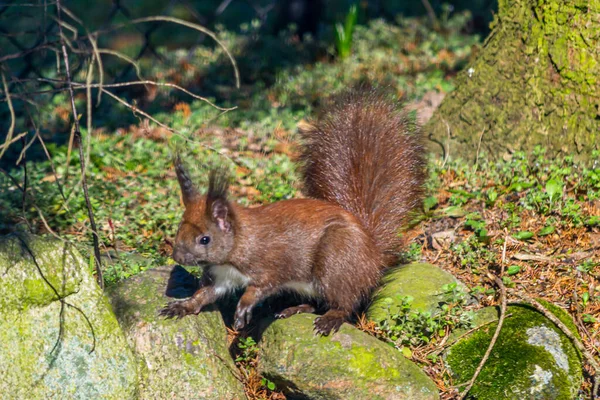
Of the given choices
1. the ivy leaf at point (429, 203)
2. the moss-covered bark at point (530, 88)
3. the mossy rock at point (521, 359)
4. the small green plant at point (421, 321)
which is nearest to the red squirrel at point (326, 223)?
the small green plant at point (421, 321)

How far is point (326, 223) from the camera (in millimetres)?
3605

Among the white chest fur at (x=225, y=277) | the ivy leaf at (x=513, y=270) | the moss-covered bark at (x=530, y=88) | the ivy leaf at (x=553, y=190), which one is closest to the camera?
the white chest fur at (x=225, y=277)

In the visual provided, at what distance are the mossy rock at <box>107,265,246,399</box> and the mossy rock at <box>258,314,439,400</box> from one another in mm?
202

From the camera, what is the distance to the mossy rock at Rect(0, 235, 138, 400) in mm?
3104

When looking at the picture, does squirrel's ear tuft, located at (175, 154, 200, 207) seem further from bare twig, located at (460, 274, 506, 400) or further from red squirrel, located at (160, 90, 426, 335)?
bare twig, located at (460, 274, 506, 400)

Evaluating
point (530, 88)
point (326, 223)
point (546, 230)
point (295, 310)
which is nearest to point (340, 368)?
point (295, 310)

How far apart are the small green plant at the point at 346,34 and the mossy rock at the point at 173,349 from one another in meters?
3.95

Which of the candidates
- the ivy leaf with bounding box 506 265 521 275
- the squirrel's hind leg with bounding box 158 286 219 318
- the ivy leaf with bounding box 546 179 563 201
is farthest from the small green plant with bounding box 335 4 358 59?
the squirrel's hind leg with bounding box 158 286 219 318

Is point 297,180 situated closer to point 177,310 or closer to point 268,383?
point 177,310

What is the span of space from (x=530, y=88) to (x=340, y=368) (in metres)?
2.24

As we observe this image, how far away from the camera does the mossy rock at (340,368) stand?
3.18 metres

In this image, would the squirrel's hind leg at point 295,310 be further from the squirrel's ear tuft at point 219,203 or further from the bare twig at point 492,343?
the bare twig at point 492,343

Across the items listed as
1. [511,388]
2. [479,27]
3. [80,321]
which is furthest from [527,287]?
[479,27]

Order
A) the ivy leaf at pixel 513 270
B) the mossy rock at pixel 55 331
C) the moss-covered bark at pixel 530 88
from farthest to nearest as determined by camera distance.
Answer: the moss-covered bark at pixel 530 88 → the ivy leaf at pixel 513 270 → the mossy rock at pixel 55 331
